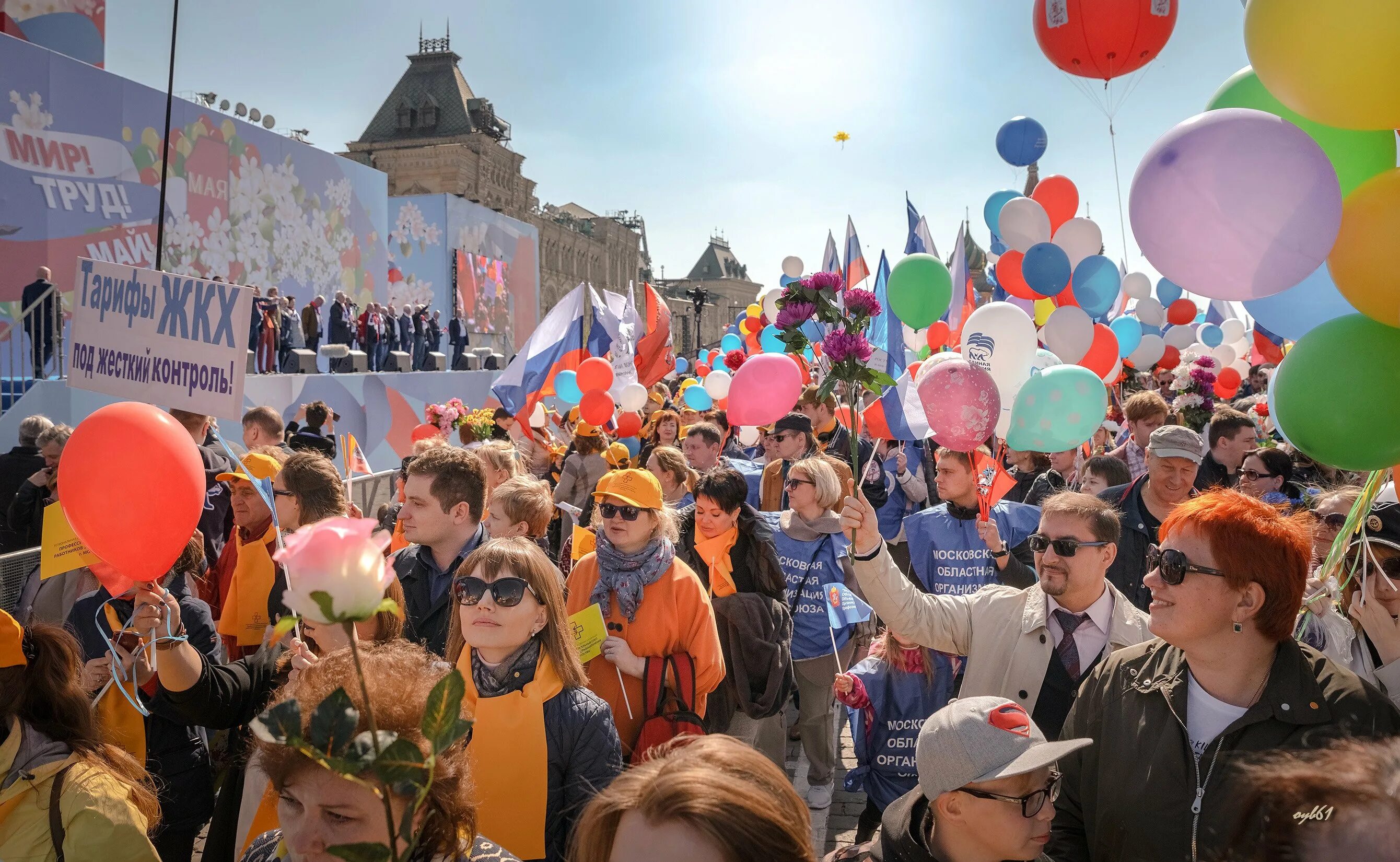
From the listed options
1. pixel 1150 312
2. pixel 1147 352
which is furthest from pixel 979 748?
pixel 1150 312

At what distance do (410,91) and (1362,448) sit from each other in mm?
52714

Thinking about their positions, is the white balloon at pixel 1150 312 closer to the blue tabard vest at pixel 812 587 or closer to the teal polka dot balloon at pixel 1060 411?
the teal polka dot balloon at pixel 1060 411

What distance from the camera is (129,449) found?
2584 millimetres

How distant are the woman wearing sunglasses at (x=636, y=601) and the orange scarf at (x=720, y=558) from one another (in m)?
0.58

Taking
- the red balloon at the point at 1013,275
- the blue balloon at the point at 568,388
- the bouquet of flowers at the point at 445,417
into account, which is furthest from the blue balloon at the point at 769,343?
the bouquet of flowers at the point at 445,417

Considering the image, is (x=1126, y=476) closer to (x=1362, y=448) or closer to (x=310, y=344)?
(x=1362, y=448)

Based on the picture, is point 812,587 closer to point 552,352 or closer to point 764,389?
point 764,389

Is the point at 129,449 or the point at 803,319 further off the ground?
the point at 803,319

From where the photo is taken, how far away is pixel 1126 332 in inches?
408

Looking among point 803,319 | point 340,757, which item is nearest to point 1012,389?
point 803,319

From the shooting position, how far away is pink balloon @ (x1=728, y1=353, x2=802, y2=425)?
6340mm

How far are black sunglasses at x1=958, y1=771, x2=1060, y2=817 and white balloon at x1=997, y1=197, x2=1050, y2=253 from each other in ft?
21.9

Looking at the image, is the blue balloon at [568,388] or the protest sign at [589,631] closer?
the protest sign at [589,631]

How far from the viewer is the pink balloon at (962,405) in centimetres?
408
